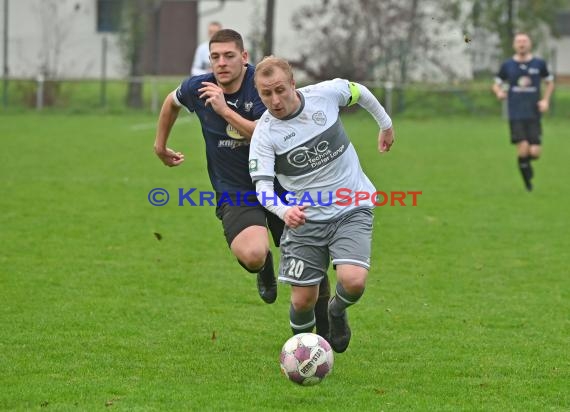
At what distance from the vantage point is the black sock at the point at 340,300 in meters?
6.14

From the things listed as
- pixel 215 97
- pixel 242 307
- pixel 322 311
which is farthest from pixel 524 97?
pixel 215 97

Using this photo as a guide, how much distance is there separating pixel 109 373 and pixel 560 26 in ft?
124

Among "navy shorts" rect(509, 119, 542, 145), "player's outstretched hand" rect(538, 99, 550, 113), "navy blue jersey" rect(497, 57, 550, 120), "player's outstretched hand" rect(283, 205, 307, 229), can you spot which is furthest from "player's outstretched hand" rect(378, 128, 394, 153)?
"navy blue jersey" rect(497, 57, 550, 120)

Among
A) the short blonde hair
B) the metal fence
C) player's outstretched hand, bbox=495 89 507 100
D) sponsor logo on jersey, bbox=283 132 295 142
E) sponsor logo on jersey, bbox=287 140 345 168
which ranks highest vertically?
the short blonde hair

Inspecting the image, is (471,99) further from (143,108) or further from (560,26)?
(560,26)

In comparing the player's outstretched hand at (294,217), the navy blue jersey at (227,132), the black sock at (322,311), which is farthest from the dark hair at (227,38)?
the black sock at (322,311)

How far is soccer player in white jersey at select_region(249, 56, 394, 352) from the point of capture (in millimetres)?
5977

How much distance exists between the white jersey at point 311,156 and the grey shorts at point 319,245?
0.06m

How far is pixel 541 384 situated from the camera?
19.1 ft

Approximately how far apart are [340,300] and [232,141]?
1.20 m

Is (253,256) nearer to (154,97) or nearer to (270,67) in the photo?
(270,67)

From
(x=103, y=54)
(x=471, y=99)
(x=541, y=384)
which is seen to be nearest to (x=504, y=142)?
(x=471, y=99)

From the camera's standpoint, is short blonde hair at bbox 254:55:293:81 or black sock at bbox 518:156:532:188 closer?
short blonde hair at bbox 254:55:293:81

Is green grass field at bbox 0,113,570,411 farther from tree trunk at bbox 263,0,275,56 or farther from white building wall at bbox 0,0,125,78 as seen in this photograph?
tree trunk at bbox 263,0,275,56
